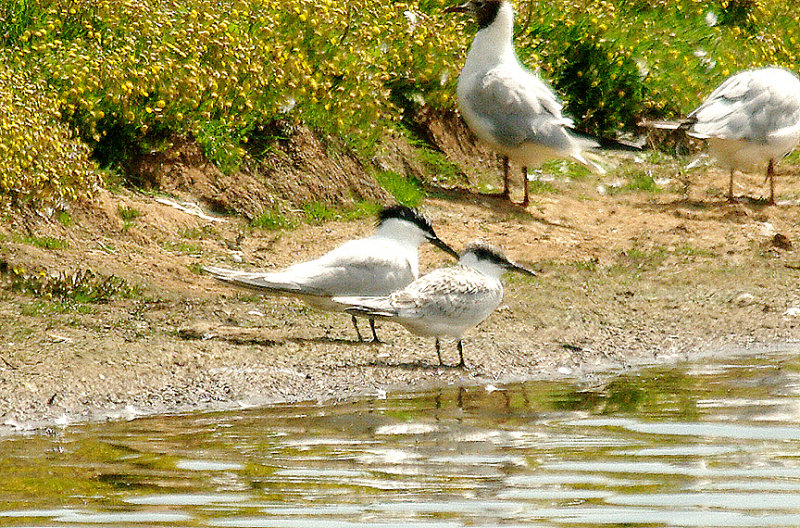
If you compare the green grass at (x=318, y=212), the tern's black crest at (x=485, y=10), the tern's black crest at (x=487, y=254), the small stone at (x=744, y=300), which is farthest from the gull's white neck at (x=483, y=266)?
the tern's black crest at (x=485, y=10)

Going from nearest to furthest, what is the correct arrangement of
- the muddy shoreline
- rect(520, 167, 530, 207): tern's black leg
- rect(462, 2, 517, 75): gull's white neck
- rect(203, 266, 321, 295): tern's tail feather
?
the muddy shoreline, rect(203, 266, 321, 295): tern's tail feather, rect(520, 167, 530, 207): tern's black leg, rect(462, 2, 517, 75): gull's white neck

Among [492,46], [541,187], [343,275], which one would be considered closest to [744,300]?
[343,275]

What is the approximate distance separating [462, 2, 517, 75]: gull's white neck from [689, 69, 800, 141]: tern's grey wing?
1.60 metres

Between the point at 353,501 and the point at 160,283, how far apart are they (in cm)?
403

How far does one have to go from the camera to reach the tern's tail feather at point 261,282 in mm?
7922

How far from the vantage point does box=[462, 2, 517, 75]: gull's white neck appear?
38.4ft

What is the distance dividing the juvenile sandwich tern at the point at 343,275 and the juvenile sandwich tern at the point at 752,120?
393 centimetres

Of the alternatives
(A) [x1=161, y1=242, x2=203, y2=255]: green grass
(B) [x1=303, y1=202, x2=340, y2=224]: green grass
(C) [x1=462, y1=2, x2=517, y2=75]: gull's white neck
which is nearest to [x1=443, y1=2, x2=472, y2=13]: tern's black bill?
(C) [x1=462, y1=2, x2=517, y2=75]: gull's white neck

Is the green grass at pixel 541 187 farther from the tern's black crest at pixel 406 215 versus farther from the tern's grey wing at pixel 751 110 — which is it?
the tern's black crest at pixel 406 215

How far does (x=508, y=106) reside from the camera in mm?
11352

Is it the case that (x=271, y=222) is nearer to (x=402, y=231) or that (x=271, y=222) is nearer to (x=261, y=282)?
(x=402, y=231)

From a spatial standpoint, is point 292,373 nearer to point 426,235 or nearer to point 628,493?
point 426,235

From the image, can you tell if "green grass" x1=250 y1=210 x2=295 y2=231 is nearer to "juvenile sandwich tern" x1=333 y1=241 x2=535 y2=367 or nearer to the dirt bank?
the dirt bank

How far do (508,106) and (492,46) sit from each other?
2.16ft
